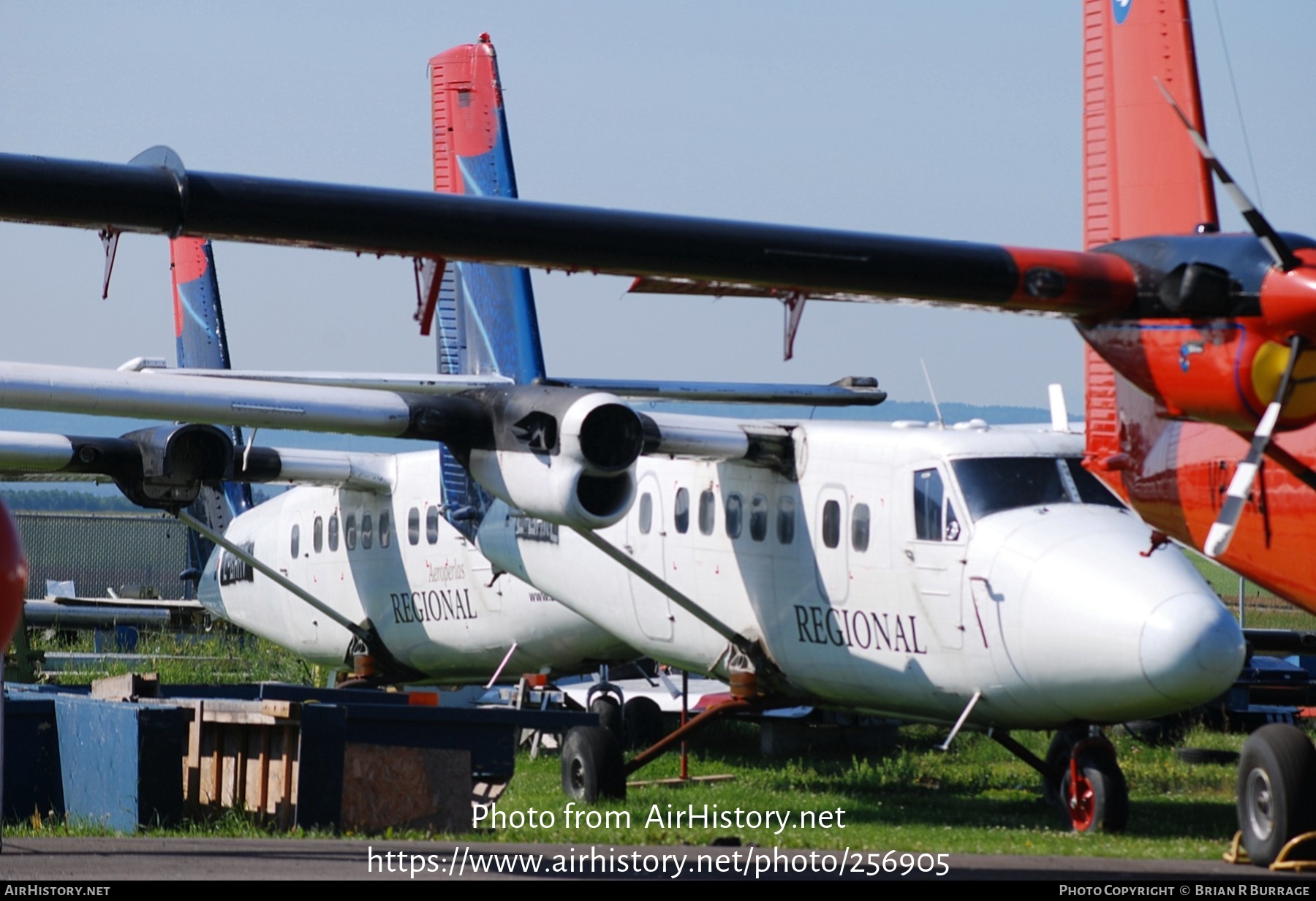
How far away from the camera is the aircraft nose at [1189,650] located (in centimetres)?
1012

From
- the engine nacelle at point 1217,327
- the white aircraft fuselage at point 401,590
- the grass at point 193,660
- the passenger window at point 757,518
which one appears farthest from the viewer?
the grass at point 193,660

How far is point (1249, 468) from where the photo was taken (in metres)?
7.94

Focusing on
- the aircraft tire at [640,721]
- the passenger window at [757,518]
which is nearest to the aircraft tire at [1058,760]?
the passenger window at [757,518]

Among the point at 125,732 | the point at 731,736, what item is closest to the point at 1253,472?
the point at 125,732

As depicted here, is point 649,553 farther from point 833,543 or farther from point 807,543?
point 833,543

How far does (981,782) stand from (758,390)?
421 cm

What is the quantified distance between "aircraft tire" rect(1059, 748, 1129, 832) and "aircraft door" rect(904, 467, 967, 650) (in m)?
1.17

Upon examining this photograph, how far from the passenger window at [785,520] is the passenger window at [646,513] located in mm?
1566

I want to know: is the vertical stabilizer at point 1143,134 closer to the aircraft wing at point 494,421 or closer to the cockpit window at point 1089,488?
the cockpit window at point 1089,488

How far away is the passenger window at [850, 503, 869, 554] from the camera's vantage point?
1258cm

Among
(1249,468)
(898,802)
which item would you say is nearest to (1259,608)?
(898,802)

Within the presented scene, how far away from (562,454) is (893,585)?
8.85ft

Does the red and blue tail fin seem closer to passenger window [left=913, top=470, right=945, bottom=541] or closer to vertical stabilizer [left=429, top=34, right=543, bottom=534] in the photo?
vertical stabilizer [left=429, top=34, right=543, bottom=534]

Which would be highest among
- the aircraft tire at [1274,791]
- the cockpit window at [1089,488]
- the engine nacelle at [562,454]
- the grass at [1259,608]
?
the engine nacelle at [562,454]
